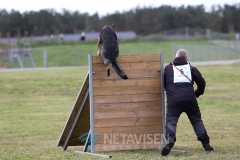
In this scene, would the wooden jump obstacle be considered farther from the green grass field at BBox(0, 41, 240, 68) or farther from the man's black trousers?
the green grass field at BBox(0, 41, 240, 68)

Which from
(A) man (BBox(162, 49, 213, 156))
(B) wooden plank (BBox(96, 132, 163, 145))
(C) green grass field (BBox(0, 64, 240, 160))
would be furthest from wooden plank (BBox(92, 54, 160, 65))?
(C) green grass field (BBox(0, 64, 240, 160))

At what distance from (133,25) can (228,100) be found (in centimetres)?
7249

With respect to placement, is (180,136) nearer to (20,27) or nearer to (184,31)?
(20,27)

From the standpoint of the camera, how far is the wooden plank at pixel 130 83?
8.43m

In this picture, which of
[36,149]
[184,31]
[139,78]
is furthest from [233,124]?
[184,31]

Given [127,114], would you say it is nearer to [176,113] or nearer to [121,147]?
[121,147]

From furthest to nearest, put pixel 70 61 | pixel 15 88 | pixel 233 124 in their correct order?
pixel 70 61
pixel 15 88
pixel 233 124

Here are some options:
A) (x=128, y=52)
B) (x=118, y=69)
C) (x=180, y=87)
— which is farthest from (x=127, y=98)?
(x=128, y=52)

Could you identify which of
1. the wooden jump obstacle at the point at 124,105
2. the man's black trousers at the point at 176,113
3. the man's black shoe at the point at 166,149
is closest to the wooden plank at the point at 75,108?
the wooden jump obstacle at the point at 124,105

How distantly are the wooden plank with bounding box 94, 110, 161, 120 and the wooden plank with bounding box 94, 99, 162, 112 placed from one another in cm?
5

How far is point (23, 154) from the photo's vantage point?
8.71 metres

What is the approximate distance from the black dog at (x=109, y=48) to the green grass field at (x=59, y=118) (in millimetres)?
1462

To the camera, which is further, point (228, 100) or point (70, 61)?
point (70, 61)

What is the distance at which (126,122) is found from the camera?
336 inches
